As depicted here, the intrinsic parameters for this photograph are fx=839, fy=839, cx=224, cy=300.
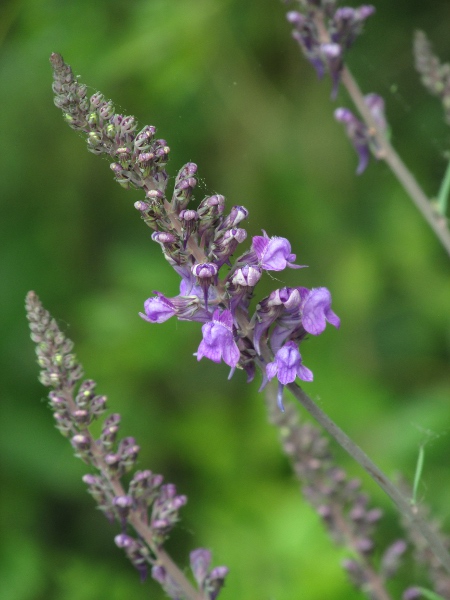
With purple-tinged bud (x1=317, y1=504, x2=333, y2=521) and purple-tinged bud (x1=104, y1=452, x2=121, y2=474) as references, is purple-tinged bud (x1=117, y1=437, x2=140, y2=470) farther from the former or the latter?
purple-tinged bud (x1=317, y1=504, x2=333, y2=521)

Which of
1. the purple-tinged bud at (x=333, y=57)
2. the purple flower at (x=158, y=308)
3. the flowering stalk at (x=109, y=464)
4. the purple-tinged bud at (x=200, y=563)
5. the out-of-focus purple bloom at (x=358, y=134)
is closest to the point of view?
the purple flower at (x=158, y=308)

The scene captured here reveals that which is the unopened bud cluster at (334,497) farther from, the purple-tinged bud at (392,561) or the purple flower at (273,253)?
the purple flower at (273,253)

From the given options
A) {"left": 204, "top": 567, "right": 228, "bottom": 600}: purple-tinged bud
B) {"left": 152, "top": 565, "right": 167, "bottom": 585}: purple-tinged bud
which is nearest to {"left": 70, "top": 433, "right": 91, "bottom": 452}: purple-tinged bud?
{"left": 152, "top": 565, "right": 167, "bottom": 585}: purple-tinged bud

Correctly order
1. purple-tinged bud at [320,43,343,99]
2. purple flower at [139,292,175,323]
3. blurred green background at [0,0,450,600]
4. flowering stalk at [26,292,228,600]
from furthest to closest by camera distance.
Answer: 1. blurred green background at [0,0,450,600]
2. purple-tinged bud at [320,43,343,99]
3. flowering stalk at [26,292,228,600]
4. purple flower at [139,292,175,323]

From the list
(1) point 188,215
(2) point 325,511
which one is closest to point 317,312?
(1) point 188,215

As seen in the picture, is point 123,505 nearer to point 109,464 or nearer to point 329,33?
point 109,464

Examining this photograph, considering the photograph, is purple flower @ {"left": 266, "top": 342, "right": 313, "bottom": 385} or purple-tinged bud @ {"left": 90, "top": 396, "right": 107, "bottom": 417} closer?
purple flower @ {"left": 266, "top": 342, "right": 313, "bottom": 385}

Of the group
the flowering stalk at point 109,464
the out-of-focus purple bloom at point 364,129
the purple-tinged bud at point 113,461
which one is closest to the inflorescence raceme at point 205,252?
the flowering stalk at point 109,464
